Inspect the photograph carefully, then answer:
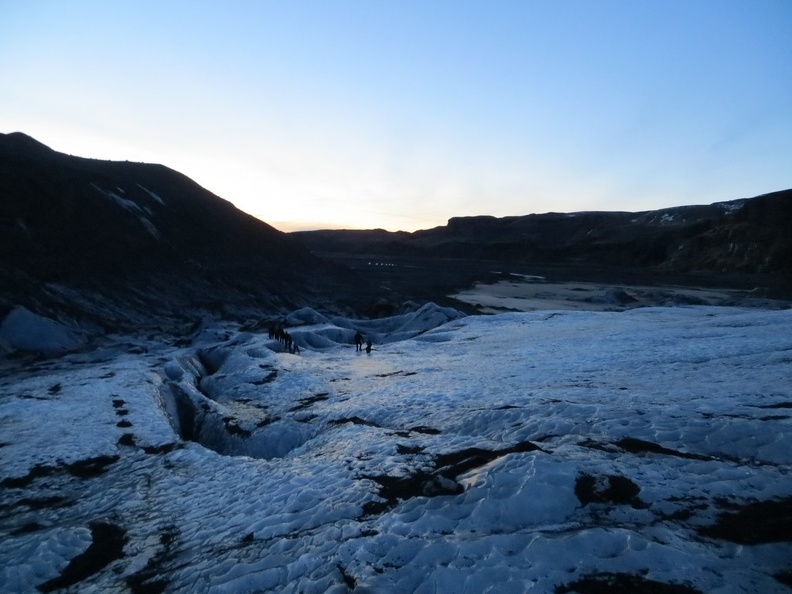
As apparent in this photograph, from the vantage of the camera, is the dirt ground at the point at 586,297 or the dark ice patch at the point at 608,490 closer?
the dark ice patch at the point at 608,490

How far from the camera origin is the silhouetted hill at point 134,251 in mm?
28344

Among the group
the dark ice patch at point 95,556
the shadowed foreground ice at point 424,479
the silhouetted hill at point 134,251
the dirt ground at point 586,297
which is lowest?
the dark ice patch at point 95,556

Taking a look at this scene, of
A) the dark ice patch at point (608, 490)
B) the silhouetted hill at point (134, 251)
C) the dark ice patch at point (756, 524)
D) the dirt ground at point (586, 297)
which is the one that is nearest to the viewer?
the dark ice patch at point (756, 524)

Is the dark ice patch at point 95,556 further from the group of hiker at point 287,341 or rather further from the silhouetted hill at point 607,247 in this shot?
the silhouetted hill at point 607,247

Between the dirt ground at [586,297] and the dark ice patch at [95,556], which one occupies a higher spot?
the dirt ground at [586,297]

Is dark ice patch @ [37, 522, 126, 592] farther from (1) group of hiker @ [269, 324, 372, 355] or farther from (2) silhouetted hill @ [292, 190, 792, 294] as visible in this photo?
(2) silhouetted hill @ [292, 190, 792, 294]

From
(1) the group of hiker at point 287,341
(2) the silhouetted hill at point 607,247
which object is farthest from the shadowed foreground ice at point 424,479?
(2) the silhouetted hill at point 607,247

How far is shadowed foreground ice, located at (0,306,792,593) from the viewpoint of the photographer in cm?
608

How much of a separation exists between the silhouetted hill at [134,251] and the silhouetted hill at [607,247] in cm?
2428

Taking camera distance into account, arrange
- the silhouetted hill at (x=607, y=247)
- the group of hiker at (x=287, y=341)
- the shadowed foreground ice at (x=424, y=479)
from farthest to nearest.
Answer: the silhouetted hill at (x=607, y=247), the group of hiker at (x=287, y=341), the shadowed foreground ice at (x=424, y=479)

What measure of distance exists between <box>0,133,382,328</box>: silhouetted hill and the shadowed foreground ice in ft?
39.4

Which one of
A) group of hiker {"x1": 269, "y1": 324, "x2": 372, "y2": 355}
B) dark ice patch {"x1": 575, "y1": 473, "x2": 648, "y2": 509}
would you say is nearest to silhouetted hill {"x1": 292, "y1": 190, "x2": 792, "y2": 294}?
group of hiker {"x1": 269, "y1": 324, "x2": 372, "y2": 355}

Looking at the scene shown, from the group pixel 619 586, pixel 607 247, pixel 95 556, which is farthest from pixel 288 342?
pixel 607 247

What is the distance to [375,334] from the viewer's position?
32.5m
